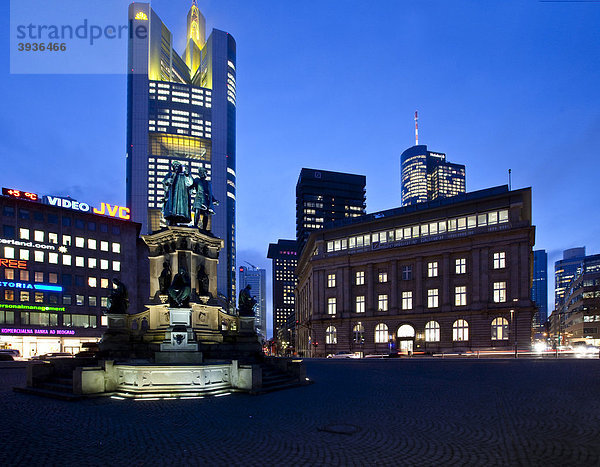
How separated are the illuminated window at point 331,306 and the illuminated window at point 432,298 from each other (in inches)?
701

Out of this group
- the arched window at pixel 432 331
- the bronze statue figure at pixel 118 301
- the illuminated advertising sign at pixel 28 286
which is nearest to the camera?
the bronze statue figure at pixel 118 301

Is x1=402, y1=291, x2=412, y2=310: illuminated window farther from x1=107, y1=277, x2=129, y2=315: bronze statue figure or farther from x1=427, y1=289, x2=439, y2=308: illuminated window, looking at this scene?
x1=107, y1=277, x2=129, y2=315: bronze statue figure

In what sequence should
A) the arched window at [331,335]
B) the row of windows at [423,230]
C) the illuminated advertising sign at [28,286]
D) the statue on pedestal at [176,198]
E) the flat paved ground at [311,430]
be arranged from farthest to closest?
the arched window at [331,335] → the illuminated advertising sign at [28,286] → the row of windows at [423,230] → the statue on pedestal at [176,198] → the flat paved ground at [311,430]

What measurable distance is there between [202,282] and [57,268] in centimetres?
6286

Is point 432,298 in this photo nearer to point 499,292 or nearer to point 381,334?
point 499,292

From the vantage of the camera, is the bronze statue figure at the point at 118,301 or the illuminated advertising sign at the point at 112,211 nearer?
the bronze statue figure at the point at 118,301

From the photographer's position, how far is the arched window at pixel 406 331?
71.4 metres

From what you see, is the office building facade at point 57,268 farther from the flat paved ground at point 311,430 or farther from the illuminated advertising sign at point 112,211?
the flat paved ground at point 311,430

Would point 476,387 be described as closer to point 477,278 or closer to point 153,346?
point 153,346

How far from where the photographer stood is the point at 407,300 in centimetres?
7275

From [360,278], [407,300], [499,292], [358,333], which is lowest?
[358,333]

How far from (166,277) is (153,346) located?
4.13 metres

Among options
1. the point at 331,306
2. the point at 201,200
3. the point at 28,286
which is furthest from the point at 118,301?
the point at 331,306

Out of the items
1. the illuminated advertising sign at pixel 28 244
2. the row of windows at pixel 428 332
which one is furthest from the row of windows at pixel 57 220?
the row of windows at pixel 428 332
